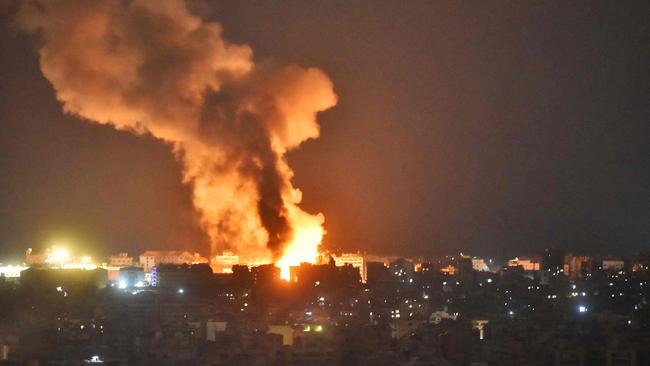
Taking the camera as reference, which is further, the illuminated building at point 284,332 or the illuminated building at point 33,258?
the illuminated building at point 33,258

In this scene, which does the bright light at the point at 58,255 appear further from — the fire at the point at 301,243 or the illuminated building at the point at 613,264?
the illuminated building at the point at 613,264

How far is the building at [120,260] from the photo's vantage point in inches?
1203

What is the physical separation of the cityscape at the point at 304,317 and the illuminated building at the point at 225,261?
59mm

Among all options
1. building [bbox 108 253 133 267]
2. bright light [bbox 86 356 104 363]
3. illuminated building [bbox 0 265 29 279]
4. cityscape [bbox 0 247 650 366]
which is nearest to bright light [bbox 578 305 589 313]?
cityscape [bbox 0 247 650 366]

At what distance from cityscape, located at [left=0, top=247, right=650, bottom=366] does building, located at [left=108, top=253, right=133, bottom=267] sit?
1.55 meters

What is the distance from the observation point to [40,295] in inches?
744

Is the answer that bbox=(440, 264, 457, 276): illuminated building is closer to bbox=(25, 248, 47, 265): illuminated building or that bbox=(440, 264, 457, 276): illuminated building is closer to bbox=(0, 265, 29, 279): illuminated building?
bbox=(25, 248, 47, 265): illuminated building

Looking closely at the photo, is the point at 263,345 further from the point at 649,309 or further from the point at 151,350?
the point at 649,309

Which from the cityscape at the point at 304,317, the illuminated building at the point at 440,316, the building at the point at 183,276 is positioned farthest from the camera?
the building at the point at 183,276

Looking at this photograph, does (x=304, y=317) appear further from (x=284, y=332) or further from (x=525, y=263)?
(x=525, y=263)

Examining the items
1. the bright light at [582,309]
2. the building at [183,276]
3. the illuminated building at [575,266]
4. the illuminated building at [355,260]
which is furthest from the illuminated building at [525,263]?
the bright light at [582,309]

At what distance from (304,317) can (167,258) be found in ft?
46.9

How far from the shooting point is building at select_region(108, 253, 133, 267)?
30.6 metres

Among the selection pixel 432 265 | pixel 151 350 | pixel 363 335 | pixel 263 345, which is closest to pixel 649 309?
pixel 363 335
